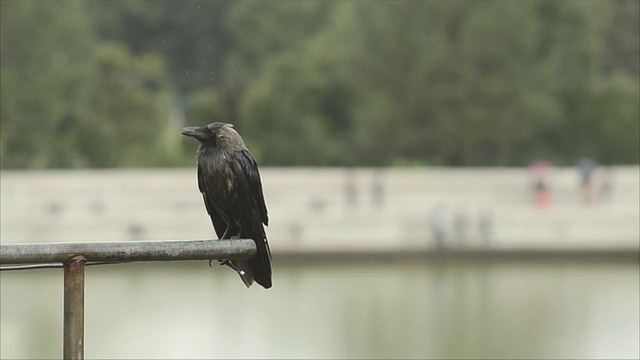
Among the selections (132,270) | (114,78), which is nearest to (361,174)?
(132,270)

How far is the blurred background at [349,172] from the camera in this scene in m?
13.2

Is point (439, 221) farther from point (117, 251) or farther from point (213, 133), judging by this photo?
point (117, 251)

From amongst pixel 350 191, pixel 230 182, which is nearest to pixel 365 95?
pixel 350 191

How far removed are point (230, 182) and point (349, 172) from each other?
14.7 meters

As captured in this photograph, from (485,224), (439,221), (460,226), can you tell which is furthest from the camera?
(460,226)

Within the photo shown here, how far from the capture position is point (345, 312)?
13.8m

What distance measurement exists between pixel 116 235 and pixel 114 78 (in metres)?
4.90

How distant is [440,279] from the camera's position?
1666 cm

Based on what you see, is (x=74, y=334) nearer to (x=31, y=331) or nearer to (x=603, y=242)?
(x=31, y=331)

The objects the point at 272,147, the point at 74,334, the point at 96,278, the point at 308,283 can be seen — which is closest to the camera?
the point at 74,334

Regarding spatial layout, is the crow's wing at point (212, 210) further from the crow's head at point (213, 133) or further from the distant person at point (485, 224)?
the distant person at point (485, 224)

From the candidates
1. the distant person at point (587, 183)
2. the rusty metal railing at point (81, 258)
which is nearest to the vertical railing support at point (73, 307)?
the rusty metal railing at point (81, 258)

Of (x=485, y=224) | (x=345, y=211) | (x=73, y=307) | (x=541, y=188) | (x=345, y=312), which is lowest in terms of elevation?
(x=73, y=307)

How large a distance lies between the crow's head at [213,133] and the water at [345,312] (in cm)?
808
